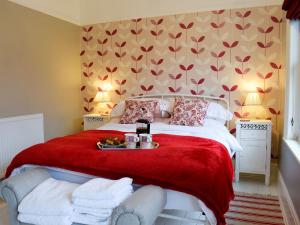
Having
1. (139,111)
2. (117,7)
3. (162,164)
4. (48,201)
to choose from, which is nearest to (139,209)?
(162,164)

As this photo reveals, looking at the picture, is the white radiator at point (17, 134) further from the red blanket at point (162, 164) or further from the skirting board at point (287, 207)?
the skirting board at point (287, 207)

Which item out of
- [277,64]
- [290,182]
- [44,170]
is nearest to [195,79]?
[277,64]

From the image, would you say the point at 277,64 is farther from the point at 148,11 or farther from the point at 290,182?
the point at 148,11

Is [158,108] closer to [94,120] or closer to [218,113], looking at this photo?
[218,113]

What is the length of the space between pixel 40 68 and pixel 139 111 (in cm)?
153

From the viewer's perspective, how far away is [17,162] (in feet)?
7.30

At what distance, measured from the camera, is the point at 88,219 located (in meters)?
1.65

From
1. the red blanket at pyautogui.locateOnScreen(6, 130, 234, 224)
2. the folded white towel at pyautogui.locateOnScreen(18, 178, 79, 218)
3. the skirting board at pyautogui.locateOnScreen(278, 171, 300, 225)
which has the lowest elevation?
the skirting board at pyautogui.locateOnScreen(278, 171, 300, 225)

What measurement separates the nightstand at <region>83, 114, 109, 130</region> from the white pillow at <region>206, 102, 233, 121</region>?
158cm

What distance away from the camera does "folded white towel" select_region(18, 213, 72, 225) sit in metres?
1.62

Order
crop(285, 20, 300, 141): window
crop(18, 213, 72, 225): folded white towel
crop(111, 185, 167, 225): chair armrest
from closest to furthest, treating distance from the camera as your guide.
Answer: crop(111, 185, 167, 225): chair armrest < crop(18, 213, 72, 225): folded white towel < crop(285, 20, 300, 141): window

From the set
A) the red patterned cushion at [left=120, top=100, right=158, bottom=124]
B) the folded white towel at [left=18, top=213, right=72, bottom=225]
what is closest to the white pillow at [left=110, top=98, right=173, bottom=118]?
the red patterned cushion at [left=120, top=100, right=158, bottom=124]

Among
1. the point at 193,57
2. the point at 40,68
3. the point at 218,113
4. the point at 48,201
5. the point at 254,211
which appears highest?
the point at 193,57

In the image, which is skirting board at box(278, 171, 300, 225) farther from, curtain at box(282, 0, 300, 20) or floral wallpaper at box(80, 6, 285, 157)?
curtain at box(282, 0, 300, 20)
